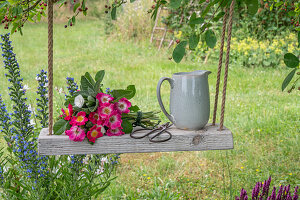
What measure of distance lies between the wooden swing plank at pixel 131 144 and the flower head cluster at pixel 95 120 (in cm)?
3

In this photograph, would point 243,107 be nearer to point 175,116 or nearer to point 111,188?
point 111,188

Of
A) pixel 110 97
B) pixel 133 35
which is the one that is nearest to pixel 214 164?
pixel 110 97

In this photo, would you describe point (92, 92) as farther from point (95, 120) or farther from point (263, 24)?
point (263, 24)

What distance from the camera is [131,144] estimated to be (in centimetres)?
135

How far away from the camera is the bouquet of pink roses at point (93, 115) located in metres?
1.33

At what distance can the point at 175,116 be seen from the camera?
146 centimetres

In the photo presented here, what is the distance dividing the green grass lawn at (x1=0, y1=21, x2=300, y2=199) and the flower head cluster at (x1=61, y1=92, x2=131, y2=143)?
1.12 m

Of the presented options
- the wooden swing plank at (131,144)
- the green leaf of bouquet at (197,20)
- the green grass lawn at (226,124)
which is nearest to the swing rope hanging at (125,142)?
the wooden swing plank at (131,144)

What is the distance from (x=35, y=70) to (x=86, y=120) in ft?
16.8

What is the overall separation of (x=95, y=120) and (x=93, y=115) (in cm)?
2

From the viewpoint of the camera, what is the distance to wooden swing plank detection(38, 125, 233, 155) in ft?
4.33

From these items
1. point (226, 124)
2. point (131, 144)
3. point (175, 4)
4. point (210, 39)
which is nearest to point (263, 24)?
point (226, 124)

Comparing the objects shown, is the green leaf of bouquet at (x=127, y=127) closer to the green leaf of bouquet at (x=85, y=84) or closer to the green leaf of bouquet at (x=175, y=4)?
the green leaf of bouquet at (x=85, y=84)

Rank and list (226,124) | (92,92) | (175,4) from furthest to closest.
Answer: (226,124) < (92,92) < (175,4)
